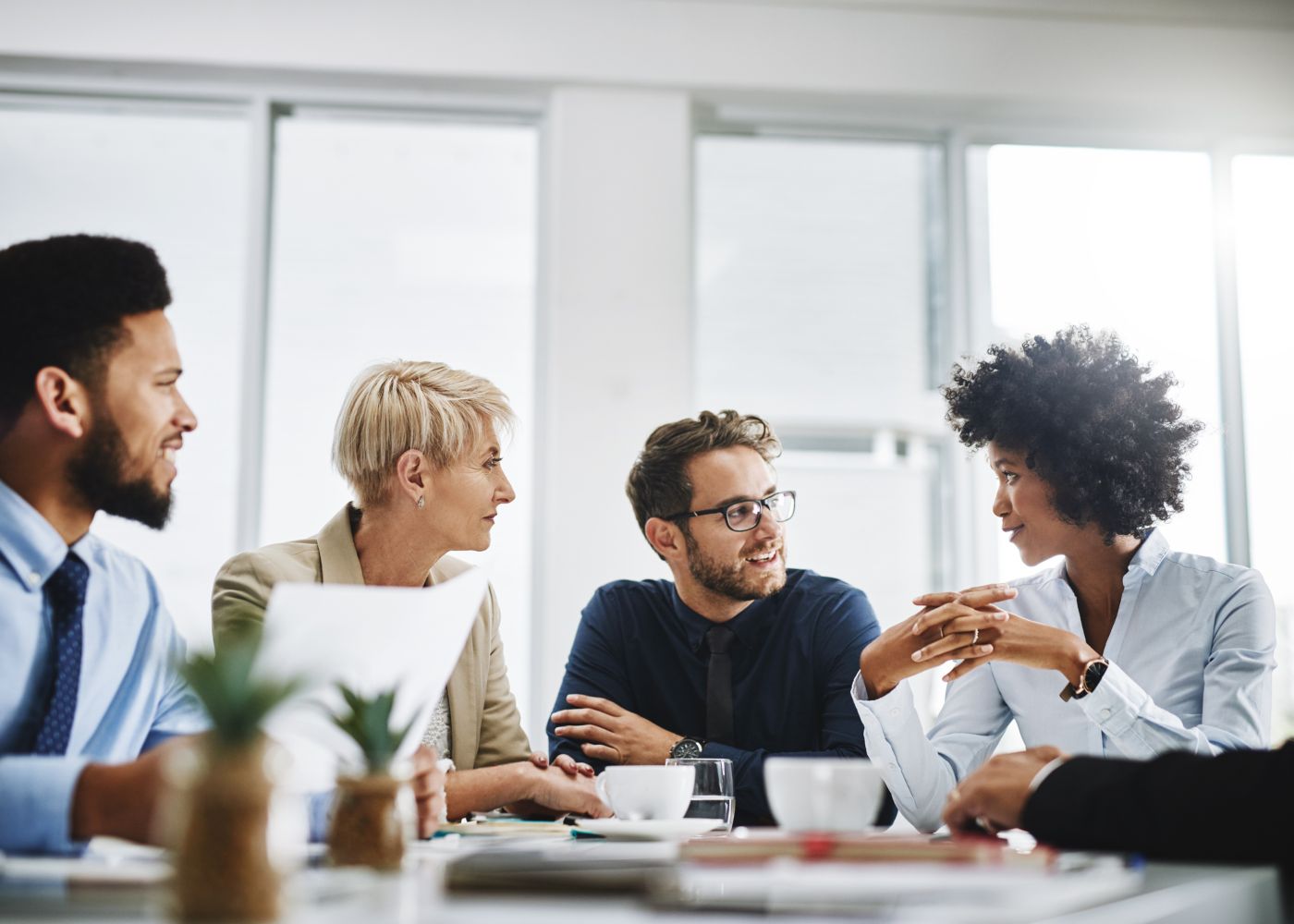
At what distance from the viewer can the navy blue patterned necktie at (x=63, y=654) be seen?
4.56 ft

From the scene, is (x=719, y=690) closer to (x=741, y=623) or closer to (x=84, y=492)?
(x=741, y=623)

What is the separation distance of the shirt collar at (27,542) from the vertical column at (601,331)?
2.38 m

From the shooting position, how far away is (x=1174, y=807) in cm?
105

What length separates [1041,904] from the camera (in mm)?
732

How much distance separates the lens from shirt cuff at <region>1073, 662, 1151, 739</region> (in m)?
1.86

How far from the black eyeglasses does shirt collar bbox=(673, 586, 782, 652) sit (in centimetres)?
17

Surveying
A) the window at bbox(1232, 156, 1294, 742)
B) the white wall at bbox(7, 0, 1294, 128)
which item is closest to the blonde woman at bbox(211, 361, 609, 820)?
the white wall at bbox(7, 0, 1294, 128)

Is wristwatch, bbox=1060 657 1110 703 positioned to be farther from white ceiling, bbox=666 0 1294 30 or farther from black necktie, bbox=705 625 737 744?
white ceiling, bbox=666 0 1294 30

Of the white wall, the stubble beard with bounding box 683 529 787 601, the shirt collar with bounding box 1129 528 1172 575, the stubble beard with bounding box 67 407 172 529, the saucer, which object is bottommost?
the saucer

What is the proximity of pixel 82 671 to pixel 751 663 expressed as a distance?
139 centimetres

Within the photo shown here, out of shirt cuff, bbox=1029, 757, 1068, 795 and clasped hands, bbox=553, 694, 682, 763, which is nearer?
shirt cuff, bbox=1029, 757, 1068, 795

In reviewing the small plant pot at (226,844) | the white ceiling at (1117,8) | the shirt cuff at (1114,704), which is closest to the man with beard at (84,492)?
the small plant pot at (226,844)

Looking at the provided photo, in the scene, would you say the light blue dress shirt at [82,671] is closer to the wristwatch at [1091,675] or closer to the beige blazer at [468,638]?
the beige blazer at [468,638]

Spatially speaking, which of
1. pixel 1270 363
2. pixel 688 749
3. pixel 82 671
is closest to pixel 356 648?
pixel 82 671
